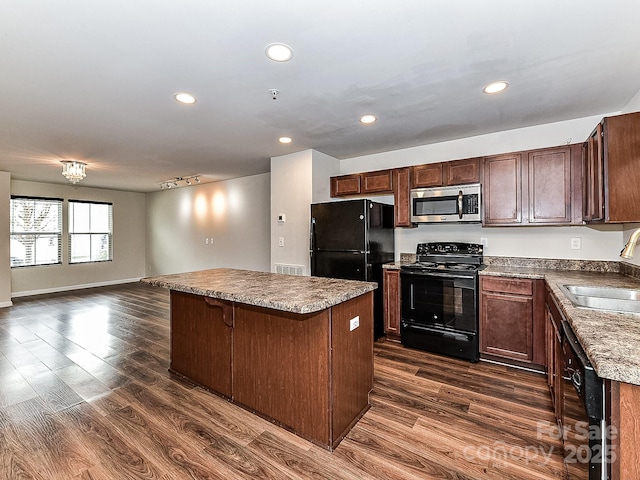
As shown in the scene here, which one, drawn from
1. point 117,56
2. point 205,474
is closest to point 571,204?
point 205,474

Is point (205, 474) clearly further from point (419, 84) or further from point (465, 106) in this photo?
point (465, 106)

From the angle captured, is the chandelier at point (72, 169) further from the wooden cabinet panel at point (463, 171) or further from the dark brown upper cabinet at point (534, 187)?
the dark brown upper cabinet at point (534, 187)

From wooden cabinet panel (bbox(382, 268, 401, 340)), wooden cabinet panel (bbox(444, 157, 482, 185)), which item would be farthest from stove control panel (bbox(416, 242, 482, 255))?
wooden cabinet panel (bbox(444, 157, 482, 185))

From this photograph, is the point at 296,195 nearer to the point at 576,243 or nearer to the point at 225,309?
the point at 225,309

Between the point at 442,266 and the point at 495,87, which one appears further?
the point at 442,266

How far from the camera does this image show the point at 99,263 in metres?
7.45

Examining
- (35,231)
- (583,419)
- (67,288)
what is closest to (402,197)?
(583,419)

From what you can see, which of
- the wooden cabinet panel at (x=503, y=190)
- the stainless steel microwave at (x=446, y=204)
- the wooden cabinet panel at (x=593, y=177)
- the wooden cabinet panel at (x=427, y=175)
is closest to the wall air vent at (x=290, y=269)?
the stainless steel microwave at (x=446, y=204)

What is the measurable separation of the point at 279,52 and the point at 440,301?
2736 mm

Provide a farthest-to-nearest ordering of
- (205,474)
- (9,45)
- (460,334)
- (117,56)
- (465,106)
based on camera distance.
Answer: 1. (460,334)
2. (465,106)
3. (117,56)
4. (9,45)
5. (205,474)

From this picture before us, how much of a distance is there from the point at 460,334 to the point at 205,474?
2542mm

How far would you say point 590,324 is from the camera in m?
1.24

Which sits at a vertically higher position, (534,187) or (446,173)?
(446,173)

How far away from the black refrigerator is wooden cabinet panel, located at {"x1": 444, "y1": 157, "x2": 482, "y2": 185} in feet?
2.77
